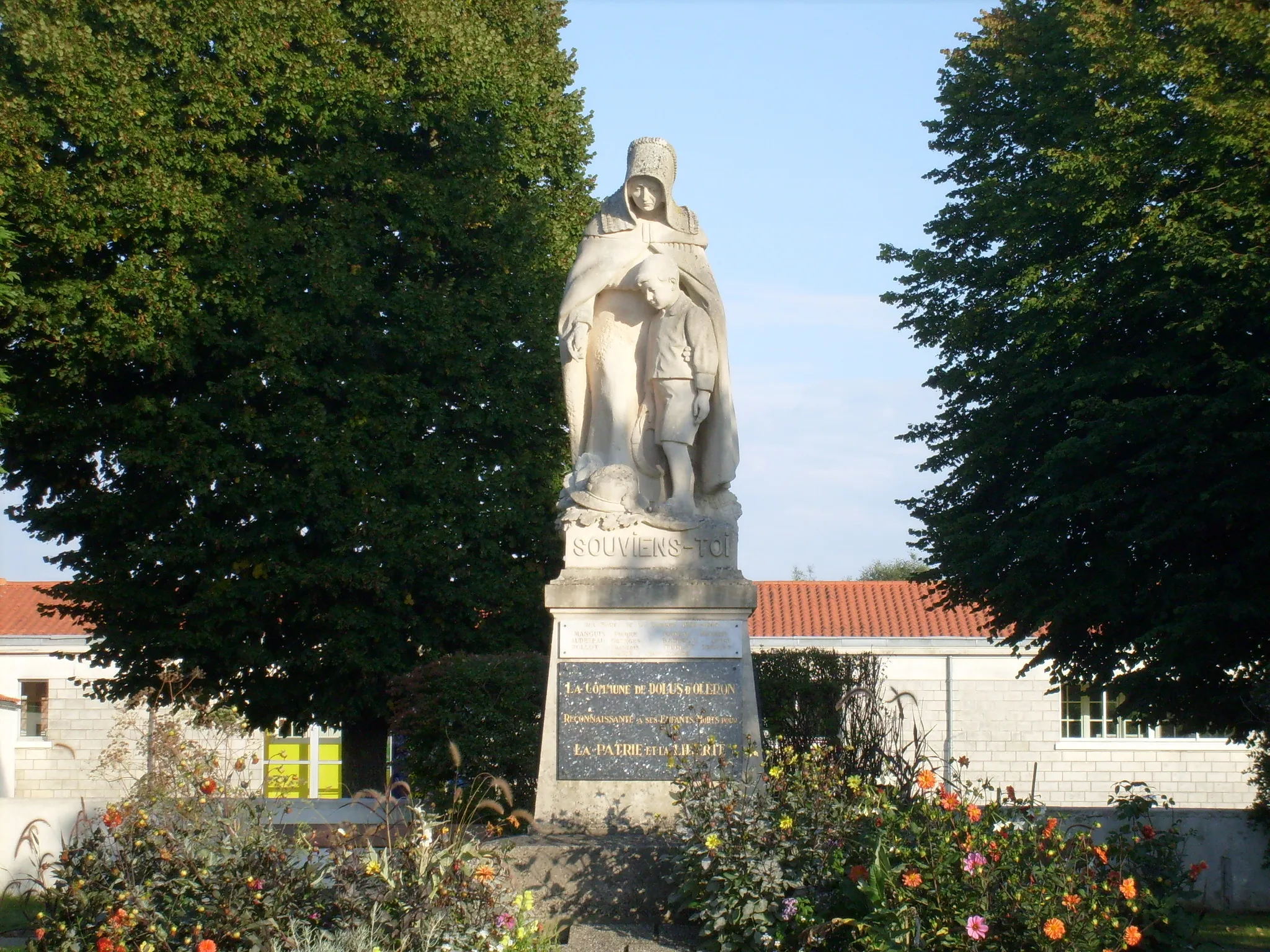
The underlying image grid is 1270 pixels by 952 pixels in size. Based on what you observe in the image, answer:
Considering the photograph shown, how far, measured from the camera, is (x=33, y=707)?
29203 mm

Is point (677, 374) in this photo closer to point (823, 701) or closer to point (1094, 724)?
point (823, 701)

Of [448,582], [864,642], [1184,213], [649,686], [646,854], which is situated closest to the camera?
[646,854]

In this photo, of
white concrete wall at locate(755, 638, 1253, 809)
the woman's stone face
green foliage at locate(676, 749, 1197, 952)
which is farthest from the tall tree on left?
white concrete wall at locate(755, 638, 1253, 809)

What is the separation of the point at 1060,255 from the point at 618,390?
882 cm

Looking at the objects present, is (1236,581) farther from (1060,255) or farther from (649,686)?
(649,686)

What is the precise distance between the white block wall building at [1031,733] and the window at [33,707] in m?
14.8

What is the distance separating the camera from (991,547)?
1473 centimetres

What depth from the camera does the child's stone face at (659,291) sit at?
7.71m

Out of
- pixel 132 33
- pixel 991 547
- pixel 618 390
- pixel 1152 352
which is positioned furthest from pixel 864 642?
pixel 618 390

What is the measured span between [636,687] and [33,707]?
25.6 meters

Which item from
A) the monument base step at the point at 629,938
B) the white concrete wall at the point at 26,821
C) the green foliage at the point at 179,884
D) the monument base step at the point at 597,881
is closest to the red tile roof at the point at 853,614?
the white concrete wall at the point at 26,821

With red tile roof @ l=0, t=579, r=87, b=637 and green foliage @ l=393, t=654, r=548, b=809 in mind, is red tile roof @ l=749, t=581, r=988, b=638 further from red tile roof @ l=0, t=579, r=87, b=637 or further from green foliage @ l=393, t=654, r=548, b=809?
green foliage @ l=393, t=654, r=548, b=809

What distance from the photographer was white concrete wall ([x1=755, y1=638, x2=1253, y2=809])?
2594 cm

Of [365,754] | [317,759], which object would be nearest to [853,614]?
[317,759]
